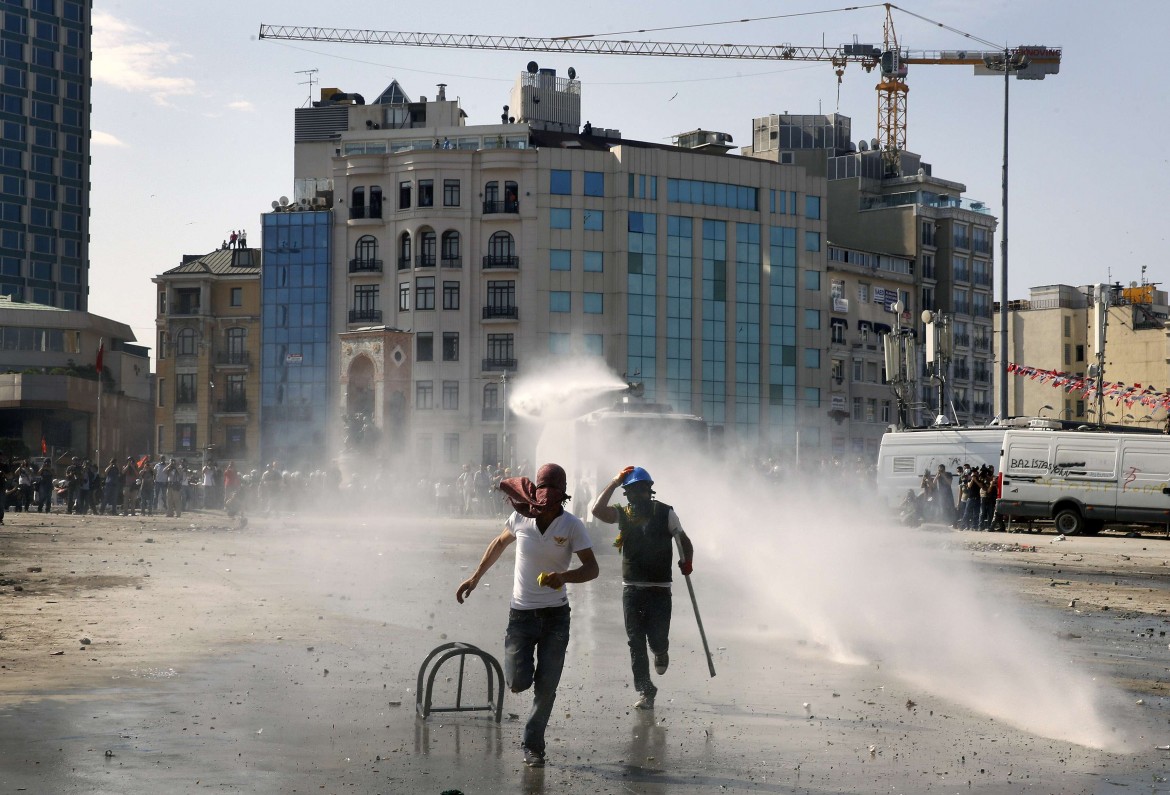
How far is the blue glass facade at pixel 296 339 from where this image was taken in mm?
83125

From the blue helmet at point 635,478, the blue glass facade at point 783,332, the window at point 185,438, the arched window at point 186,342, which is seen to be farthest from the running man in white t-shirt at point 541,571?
the arched window at point 186,342

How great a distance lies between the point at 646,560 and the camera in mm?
10539

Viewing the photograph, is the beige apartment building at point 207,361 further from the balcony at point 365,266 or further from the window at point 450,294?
the window at point 450,294

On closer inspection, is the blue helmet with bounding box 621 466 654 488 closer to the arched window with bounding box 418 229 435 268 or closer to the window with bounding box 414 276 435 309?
the window with bounding box 414 276 435 309

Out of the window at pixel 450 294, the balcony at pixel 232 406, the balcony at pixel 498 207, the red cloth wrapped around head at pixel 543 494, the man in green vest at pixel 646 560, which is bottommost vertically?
the man in green vest at pixel 646 560

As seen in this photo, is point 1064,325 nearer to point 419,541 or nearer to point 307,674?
point 419,541

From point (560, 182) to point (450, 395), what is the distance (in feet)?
44.6

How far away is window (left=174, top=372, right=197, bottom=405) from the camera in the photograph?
298 feet

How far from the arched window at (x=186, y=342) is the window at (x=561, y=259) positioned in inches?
1033

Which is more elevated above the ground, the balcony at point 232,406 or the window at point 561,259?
the window at point 561,259

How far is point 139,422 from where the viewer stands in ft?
340

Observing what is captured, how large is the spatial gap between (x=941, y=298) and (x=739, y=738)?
94658mm

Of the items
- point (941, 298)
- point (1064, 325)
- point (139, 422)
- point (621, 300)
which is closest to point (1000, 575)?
point (621, 300)

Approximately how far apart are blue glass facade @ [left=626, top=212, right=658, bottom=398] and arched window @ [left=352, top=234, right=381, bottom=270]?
14771 mm
